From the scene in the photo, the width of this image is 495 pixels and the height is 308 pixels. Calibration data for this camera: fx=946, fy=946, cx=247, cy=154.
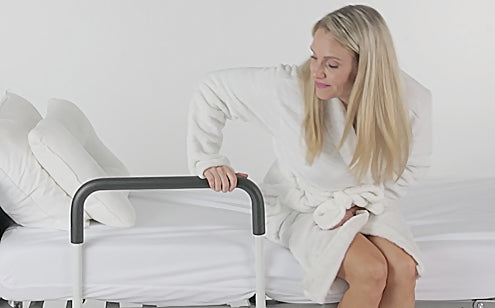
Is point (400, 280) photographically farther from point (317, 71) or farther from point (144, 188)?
point (144, 188)

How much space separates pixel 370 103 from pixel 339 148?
0.18 metres

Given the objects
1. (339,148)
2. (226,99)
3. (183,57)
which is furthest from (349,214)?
(183,57)

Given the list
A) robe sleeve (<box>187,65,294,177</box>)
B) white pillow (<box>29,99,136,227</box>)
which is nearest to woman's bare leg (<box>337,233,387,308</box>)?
robe sleeve (<box>187,65,294,177</box>)

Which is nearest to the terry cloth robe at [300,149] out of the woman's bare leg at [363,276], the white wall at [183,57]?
the woman's bare leg at [363,276]

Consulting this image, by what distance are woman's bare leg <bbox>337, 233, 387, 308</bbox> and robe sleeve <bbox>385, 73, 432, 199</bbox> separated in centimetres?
28

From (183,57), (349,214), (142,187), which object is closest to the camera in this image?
(142,187)

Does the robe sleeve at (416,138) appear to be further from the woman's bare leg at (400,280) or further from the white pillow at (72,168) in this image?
the white pillow at (72,168)

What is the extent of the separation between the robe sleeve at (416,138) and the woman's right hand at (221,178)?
0.52m

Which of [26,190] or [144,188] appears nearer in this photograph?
[144,188]

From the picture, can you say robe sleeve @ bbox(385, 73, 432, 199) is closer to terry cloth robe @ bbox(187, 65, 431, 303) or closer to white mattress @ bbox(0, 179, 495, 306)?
terry cloth robe @ bbox(187, 65, 431, 303)

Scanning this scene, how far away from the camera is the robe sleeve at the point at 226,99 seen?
2994 mm

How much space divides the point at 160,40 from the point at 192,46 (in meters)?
0.18

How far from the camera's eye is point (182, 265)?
9.39ft

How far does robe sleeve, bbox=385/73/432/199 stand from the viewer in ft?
9.71
